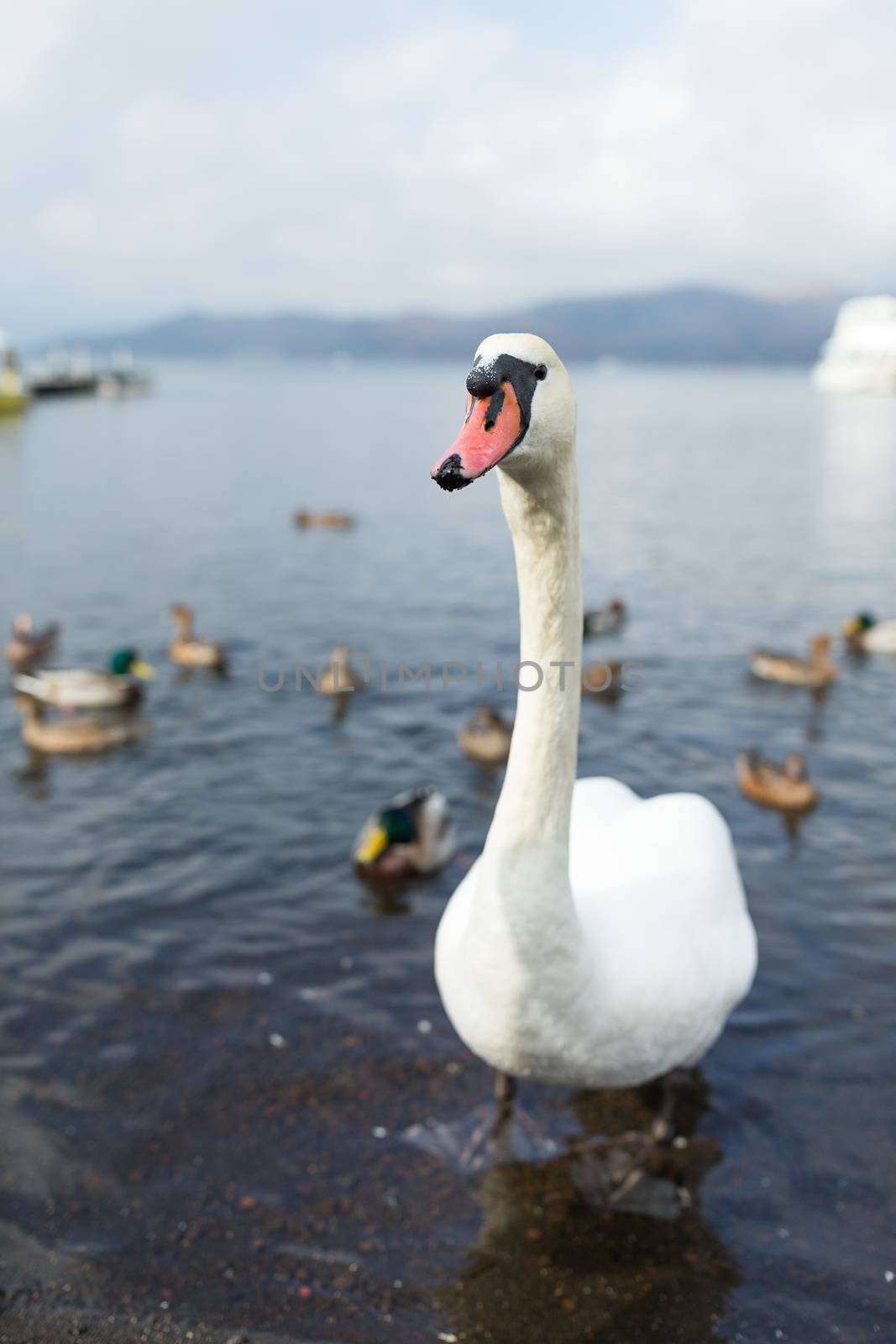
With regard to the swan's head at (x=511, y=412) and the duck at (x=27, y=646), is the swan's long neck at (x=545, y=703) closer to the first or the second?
the swan's head at (x=511, y=412)

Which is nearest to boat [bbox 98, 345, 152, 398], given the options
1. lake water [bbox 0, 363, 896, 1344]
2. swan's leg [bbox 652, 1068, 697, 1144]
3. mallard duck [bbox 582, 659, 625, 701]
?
lake water [bbox 0, 363, 896, 1344]

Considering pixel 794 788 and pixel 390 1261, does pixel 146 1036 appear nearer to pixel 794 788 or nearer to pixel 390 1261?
pixel 390 1261

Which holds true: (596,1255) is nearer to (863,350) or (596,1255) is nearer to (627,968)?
(627,968)

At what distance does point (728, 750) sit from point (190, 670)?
25.0 feet

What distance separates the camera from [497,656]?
1692 cm

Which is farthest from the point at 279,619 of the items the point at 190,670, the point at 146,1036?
the point at 146,1036

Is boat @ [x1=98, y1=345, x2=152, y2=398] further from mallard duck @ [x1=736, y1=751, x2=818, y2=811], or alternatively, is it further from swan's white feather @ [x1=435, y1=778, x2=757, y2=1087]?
swan's white feather @ [x1=435, y1=778, x2=757, y2=1087]

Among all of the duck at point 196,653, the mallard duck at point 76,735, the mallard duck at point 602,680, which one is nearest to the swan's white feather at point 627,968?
the mallard duck at point 76,735

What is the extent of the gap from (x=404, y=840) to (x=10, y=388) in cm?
6974

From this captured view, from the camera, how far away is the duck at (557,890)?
12.3ft

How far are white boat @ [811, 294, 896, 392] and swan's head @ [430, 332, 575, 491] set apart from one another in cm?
15912

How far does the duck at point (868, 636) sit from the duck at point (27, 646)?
39.9ft

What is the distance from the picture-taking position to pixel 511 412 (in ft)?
11.7

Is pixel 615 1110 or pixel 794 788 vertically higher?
pixel 794 788
